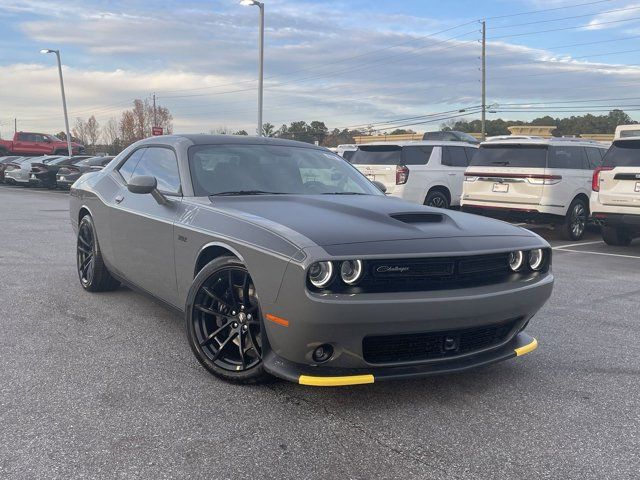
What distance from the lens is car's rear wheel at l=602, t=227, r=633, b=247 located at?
33.7ft

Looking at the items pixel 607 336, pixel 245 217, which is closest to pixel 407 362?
pixel 245 217

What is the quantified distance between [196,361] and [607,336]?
3.05m

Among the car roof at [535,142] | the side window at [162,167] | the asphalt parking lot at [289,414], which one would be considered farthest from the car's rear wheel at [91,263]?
the car roof at [535,142]

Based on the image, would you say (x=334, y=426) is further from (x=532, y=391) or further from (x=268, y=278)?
(x=532, y=391)

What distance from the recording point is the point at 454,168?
13406 mm

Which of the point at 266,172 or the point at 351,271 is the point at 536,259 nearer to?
the point at 351,271

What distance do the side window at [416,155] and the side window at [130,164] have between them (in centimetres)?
804

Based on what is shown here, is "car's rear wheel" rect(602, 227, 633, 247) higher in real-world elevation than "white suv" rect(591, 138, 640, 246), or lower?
lower

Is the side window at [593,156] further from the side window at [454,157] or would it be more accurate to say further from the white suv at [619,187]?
the side window at [454,157]

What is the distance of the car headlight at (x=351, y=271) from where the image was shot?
3.05 meters

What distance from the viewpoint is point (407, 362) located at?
10.4 ft

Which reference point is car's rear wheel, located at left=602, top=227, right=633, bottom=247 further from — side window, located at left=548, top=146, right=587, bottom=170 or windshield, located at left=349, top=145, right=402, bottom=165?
windshield, located at left=349, top=145, right=402, bottom=165

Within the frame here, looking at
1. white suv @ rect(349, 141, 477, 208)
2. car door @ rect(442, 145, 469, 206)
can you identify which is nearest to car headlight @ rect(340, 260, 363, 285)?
white suv @ rect(349, 141, 477, 208)

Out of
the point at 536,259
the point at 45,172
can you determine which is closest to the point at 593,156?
the point at 536,259
